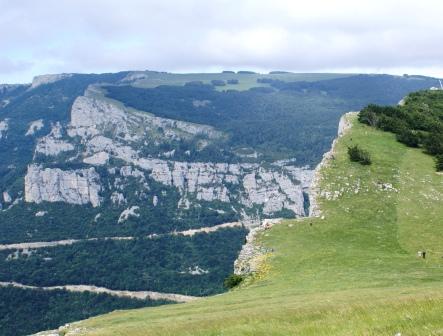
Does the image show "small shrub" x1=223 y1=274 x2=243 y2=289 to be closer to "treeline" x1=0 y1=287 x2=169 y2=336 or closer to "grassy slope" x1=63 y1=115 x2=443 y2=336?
"grassy slope" x1=63 y1=115 x2=443 y2=336

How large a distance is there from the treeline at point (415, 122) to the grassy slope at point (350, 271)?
1.75 m

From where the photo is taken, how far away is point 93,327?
24625mm

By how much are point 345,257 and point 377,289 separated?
9.85 metres

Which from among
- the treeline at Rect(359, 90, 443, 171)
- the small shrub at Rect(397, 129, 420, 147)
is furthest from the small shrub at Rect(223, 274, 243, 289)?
the small shrub at Rect(397, 129, 420, 147)

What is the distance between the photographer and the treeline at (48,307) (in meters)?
164

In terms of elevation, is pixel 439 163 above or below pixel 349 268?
above

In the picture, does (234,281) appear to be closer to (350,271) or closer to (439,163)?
(350,271)

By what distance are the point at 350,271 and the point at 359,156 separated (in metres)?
22.4

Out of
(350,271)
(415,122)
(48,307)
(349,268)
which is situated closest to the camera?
(350,271)

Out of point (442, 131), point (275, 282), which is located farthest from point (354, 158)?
point (275, 282)

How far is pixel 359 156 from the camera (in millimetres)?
54812

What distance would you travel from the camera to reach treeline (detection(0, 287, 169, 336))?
164m

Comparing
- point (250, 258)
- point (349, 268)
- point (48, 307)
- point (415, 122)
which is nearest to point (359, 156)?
point (415, 122)

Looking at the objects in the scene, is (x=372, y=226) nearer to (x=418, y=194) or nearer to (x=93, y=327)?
(x=418, y=194)
